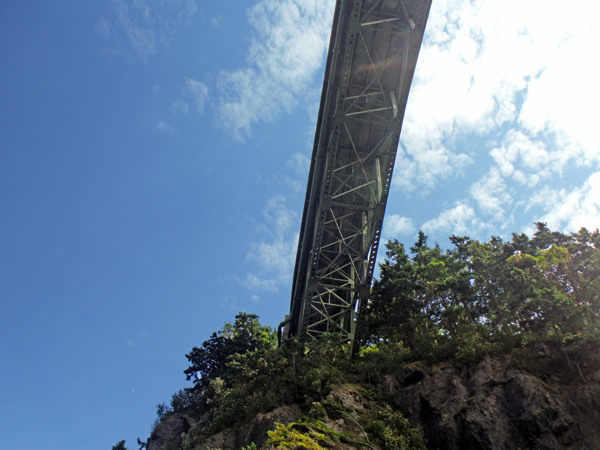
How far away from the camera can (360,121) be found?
18.5m

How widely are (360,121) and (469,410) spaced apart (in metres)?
13.6

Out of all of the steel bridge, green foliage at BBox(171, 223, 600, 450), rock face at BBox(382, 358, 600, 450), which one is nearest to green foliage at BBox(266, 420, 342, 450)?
green foliage at BBox(171, 223, 600, 450)

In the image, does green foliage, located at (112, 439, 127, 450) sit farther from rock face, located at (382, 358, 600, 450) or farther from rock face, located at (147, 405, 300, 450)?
rock face, located at (382, 358, 600, 450)

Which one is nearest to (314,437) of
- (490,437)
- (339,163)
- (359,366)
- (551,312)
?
(490,437)

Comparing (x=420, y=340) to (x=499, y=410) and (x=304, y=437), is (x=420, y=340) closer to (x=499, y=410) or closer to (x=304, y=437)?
(x=499, y=410)

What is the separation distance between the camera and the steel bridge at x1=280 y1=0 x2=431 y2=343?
16078 millimetres

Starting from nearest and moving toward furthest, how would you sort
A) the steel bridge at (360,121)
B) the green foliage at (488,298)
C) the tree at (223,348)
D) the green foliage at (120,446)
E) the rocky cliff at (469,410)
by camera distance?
1. the rocky cliff at (469,410)
2. the green foliage at (488,298)
3. the steel bridge at (360,121)
4. the tree at (223,348)
5. the green foliage at (120,446)

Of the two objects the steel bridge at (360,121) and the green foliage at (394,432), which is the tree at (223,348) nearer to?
the steel bridge at (360,121)

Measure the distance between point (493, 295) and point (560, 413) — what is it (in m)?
10.0

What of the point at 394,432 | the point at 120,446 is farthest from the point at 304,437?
the point at 120,446

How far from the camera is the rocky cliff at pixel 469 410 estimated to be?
928 centimetres

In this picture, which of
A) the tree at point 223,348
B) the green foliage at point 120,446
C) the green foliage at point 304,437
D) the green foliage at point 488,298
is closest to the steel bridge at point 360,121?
the green foliage at point 488,298

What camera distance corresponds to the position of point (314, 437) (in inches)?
376

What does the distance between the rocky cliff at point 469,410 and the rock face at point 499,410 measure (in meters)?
0.02
